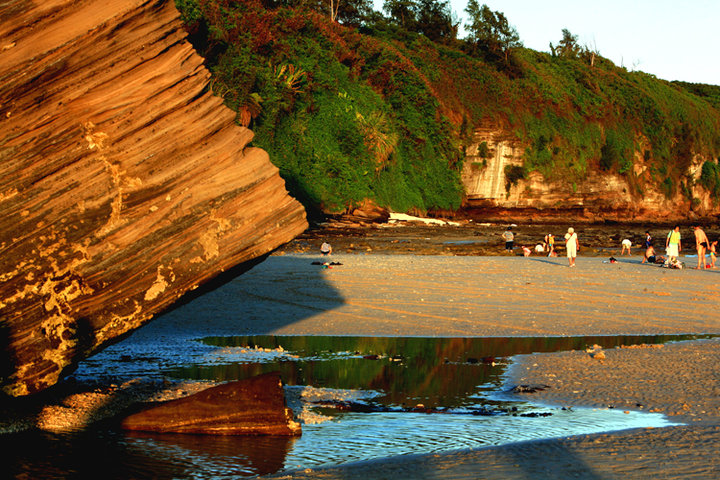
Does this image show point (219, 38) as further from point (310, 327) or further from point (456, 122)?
point (310, 327)

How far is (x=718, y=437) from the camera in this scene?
228 inches

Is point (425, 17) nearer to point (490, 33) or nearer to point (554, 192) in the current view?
point (490, 33)

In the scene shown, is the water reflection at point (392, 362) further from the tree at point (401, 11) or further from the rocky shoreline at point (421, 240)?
the tree at point (401, 11)

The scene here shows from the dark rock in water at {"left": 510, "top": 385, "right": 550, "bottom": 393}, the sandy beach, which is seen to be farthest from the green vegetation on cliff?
the dark rock in water at {"left": 510, "top": 385, "right": 550, "bottom": 393}

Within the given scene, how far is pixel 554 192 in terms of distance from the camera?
61.5m

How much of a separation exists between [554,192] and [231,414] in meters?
58.0

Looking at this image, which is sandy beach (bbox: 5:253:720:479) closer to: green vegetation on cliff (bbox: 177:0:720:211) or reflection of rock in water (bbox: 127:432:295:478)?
reflection of rock in water (bbox: 127:432:295:478)

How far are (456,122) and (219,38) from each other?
24105 millimetres

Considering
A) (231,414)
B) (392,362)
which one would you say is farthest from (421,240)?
(231,414)

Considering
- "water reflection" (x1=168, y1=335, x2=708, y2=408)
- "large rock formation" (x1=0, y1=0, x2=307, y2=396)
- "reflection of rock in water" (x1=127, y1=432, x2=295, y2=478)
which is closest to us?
"large rock formation" (x1=0, y1=0, x2=307, y2=396)

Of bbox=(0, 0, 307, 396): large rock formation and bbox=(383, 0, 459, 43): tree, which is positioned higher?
bbox=(383, 0, 459, 43): tree

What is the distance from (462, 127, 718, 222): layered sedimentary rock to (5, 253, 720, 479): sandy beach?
33408 millimetres

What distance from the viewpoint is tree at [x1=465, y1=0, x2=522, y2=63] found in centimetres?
6731

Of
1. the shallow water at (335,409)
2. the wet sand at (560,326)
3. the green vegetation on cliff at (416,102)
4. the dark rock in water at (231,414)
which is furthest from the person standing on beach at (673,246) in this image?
the green vegetation on cliff at (416,102)
